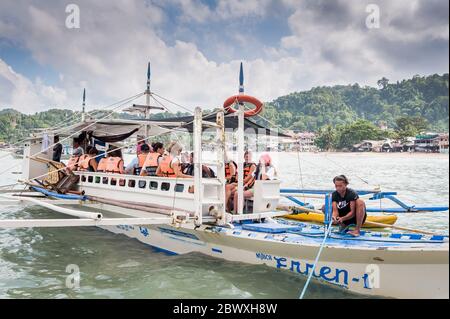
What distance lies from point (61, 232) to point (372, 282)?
29.9ft

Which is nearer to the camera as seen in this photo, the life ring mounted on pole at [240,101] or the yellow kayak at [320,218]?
the life ring mounted on pole at [240,101]

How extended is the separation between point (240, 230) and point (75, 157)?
22.3 ft

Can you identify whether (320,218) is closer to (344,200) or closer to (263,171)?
(263,171)

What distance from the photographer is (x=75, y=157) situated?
452 inches

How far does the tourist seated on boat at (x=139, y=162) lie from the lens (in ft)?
30.8

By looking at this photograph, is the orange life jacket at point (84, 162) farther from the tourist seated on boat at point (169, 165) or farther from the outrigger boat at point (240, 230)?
the tourist seated on boat at point (169, 165)

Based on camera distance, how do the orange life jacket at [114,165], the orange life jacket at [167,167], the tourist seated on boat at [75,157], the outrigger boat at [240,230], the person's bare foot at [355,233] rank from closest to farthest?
1. the outrigger boat at [240,230]
2. the person's bare foot at [355,233]
3. the orange life jacket at [167,167]
4. the orange life jacket at [114,165]
5. the tourist seated on boat at [75,157]

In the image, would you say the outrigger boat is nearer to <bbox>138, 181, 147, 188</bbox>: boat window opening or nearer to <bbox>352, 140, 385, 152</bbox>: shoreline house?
<bbox>138, 181, 147, 188</bbox>: boat window opening

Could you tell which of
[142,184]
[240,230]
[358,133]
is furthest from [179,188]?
[358,133]

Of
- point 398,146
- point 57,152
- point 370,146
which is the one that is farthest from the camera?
point 370,146

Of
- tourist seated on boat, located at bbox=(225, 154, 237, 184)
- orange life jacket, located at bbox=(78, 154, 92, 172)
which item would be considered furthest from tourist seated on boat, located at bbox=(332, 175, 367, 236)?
orange life jacket, located at bbox=(78, 154, 92, 172)

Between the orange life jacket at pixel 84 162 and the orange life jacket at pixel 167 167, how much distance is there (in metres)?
3.38

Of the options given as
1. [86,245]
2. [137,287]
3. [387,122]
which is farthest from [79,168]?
[387,122]

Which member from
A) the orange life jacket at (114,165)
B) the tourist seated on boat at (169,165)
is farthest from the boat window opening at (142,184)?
the orange life jacket at (114,165)
